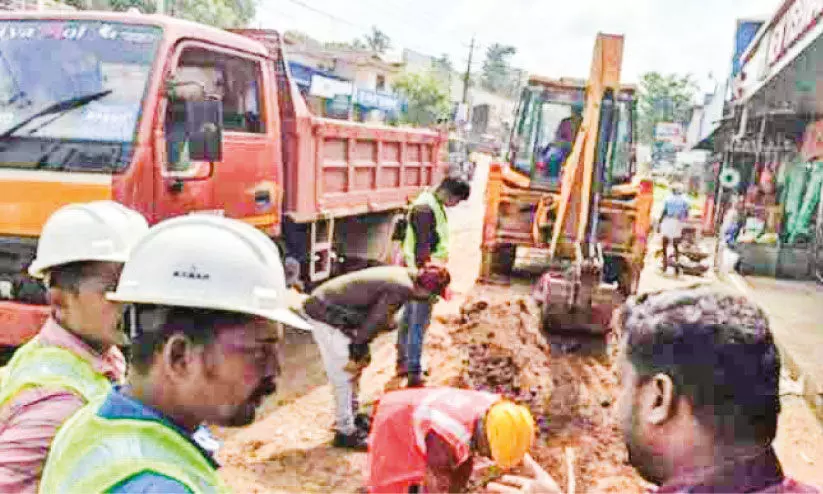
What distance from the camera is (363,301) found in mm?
4762

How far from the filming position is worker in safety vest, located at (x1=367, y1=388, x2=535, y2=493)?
2725 mm

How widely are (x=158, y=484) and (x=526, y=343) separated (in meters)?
6.23

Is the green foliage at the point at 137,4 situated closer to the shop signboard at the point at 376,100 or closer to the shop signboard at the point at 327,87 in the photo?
the shop signboard at the point at 376,100

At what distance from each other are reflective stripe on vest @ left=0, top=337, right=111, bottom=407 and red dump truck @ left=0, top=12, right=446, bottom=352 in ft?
9.25

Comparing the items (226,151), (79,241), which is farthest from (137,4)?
(79,241)

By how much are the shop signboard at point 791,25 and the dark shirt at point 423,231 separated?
11.4 ft

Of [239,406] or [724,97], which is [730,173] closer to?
[724,97]

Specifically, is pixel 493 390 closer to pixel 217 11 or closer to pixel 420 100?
pixel 420 100

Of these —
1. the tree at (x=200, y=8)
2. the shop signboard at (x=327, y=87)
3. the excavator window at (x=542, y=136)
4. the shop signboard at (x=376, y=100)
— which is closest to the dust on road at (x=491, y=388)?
the excavator window at (x=542, y=136)

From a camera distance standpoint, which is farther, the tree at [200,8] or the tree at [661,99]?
the tree at [661,99]

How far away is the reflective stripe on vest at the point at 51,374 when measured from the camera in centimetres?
169

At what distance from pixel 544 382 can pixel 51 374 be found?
16.6ft

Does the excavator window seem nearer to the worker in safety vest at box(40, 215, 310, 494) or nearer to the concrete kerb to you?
the concrete kerb

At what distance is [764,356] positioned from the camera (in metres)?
1.22
